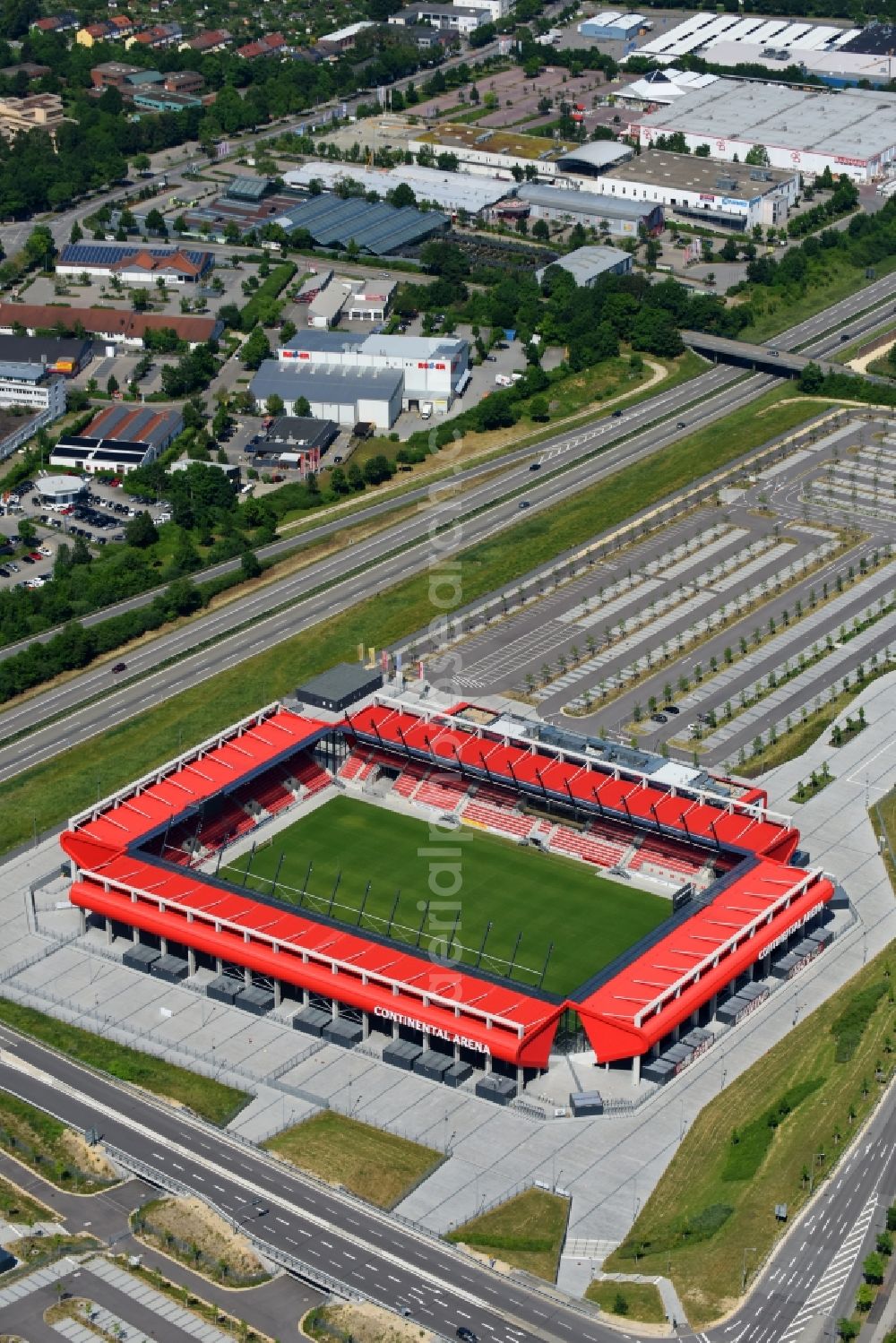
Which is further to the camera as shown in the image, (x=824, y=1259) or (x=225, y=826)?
(x=225, y=826)

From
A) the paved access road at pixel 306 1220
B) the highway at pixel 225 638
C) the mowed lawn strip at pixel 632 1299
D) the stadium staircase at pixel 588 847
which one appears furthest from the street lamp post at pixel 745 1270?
the highway at pixel 225 638

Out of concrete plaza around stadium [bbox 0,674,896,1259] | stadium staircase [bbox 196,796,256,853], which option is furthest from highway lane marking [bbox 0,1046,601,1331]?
stadium staircase [bbox 196,796,256,853]

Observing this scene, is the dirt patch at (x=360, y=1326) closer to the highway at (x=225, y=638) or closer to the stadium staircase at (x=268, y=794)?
the stadium staircase at (x=268, y=794)

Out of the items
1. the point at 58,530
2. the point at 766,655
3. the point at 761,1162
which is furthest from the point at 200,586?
the point at 761,1162

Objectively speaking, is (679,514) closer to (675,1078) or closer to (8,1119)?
(675,1078)

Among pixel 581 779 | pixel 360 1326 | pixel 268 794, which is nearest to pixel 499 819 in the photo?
pixel 581 779

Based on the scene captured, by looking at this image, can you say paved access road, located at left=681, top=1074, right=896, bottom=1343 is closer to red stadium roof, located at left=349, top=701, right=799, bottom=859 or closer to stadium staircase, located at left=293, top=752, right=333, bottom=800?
red stadium roof, located at left=349, top=701, right=799, bottom=859

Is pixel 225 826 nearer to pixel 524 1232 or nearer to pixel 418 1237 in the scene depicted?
pixel 418 1237
